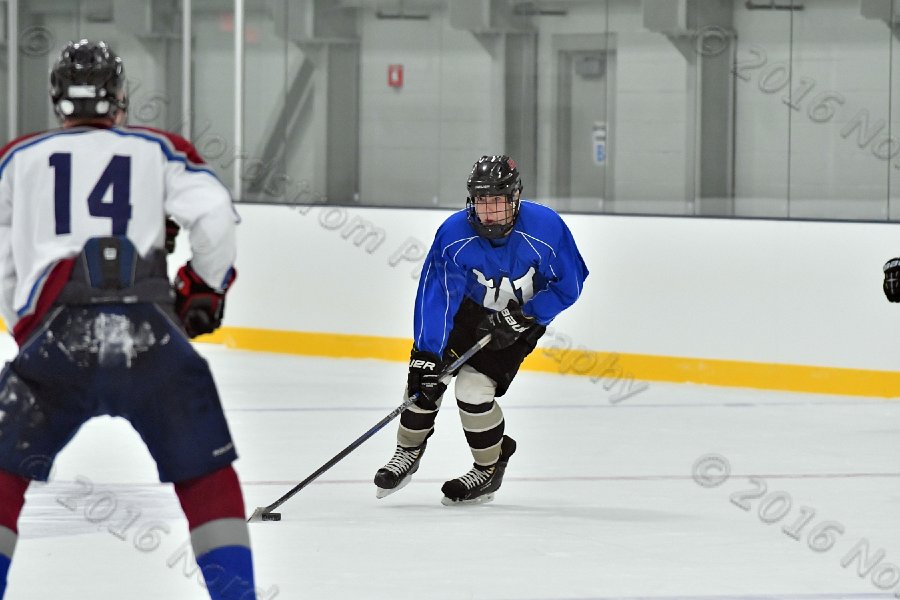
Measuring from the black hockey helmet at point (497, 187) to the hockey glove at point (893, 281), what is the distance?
1728mm

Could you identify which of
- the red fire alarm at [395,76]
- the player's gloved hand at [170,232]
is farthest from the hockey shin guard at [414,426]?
the red fire alarm at [395,76]

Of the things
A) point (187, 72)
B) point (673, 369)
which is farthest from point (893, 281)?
point (187, 72)

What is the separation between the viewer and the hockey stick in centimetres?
488

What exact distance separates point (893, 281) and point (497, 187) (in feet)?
6.02

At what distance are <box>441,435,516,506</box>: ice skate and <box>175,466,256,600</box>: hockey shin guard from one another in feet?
7.54

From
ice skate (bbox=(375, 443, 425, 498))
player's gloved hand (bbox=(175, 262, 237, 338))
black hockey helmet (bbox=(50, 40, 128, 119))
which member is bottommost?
ice skate (bbox=(375, 443, 425, 498))

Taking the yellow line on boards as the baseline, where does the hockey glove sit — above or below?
above

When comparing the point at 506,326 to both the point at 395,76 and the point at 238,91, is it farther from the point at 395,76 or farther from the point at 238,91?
the point at 238,91

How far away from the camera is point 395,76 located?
34.7 feet

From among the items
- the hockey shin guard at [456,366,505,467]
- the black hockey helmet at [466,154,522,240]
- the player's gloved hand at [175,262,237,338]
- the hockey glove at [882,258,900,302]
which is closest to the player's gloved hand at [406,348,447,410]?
the hockey shin guard at [456,366,505,467]

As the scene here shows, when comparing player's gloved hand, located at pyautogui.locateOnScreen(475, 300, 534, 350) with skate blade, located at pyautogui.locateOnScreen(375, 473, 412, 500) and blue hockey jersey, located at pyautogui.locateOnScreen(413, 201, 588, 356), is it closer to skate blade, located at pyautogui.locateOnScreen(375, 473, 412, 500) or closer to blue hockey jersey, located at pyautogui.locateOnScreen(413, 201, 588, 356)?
blue hockey jersey, located at pyautogui.locateOnScreen(413, 201, 588, 356)

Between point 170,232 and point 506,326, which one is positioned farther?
point 506,326

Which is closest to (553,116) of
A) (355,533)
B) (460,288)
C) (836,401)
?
(836,401)

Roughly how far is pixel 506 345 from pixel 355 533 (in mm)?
716
